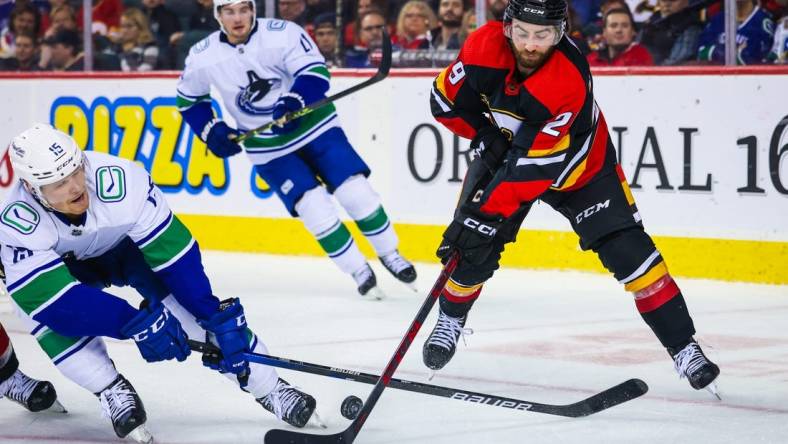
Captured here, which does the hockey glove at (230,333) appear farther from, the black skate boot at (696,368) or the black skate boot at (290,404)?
the black skate boot at (696,368)

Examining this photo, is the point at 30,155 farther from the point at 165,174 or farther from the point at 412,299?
the point at 165,174

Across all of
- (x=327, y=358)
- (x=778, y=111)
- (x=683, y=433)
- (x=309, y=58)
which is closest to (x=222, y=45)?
(x=309, y=58)

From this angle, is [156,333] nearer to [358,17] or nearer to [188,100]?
[188,100]

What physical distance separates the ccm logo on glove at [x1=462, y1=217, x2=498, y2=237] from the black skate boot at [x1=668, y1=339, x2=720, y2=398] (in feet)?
1.89

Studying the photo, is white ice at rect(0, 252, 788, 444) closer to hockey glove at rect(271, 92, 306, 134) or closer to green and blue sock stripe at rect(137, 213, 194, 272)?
green and blue sock stripe at rect(137, 213, 194, 272)

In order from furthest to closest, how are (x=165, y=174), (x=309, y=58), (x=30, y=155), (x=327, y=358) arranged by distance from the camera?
(x=165, y=174), (x=309, y=58), (x=327, y=358), (x=30, y=155)

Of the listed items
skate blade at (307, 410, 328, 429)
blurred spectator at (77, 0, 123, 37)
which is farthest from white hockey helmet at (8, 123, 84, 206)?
blurred spectator at (77, 0, 123, 37)

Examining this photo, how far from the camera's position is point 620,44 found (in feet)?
18.1

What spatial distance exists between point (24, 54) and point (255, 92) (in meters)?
2.74

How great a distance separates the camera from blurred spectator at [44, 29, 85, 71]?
7.17 metres

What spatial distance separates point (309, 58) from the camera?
5.08 meters

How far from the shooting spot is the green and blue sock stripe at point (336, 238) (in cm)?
513

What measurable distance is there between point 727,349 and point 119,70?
13.3 ft

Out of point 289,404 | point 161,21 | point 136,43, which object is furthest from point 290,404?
point 136,43
